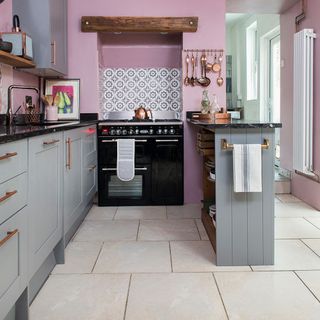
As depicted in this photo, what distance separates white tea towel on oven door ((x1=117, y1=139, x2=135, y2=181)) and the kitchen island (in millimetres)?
1771

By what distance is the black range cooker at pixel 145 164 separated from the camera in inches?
167

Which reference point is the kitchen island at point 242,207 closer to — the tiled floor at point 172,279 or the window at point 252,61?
the tiled floor at point 172,279

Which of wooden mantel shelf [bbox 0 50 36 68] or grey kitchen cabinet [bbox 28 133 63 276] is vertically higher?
wooden mantel shelf [bbox 0 50 36 68]

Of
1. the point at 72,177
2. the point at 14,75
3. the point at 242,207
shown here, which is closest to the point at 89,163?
the point at 72,177

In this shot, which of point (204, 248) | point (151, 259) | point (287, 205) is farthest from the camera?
point (287, 205)

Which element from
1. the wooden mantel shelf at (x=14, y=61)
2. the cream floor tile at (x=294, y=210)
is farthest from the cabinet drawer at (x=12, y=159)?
the cream floor tile at (x=294, y=210)

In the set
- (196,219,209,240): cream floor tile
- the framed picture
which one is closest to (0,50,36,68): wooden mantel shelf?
the framed picture

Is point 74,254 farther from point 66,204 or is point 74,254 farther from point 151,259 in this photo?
point 151,259


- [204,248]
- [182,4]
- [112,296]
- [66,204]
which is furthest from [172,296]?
[182,4]

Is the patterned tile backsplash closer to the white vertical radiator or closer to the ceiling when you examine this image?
the ceiling

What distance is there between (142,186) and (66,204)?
1.63 meters

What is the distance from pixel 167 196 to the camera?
4.37 metres

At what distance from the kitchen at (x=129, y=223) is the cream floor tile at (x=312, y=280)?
0.04m

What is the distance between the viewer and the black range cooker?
14.0ft
